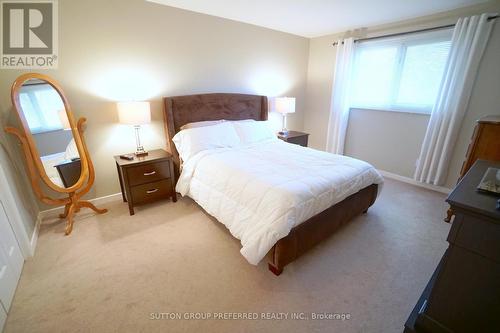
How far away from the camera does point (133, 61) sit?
2.56m

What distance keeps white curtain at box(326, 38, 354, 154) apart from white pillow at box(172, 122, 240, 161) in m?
2.13

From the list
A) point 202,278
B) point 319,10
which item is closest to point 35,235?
point 202,278

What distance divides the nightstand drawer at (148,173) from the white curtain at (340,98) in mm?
3036

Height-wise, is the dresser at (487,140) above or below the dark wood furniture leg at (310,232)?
above

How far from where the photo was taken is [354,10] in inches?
108

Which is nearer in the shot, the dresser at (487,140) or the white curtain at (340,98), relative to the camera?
the dresser at (487,140)

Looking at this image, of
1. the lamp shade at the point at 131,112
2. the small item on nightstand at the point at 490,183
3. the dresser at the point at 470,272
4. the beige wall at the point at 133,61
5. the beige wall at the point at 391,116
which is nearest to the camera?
the dresser at the point at 470,272

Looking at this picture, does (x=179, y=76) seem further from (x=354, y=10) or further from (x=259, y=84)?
(x=354, y=10)

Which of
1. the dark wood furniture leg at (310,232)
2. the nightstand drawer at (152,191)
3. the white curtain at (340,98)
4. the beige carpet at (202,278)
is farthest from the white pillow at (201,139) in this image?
the white curtain at (340,98)

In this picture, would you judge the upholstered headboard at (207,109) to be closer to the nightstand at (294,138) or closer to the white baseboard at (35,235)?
the nightstand at (294,138)

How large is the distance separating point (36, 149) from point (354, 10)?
152 inches

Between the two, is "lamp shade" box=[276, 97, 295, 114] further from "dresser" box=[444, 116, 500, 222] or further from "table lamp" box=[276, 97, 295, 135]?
"dresser" box=[444, 116, 500, 222]

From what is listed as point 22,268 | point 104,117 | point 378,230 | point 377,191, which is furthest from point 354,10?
point 22,268

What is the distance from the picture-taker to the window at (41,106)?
2016 mm
